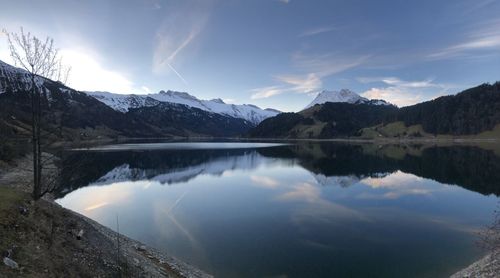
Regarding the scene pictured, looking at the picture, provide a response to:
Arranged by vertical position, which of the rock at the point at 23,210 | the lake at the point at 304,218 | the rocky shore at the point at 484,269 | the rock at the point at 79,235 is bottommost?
the lake at the point at 304,218

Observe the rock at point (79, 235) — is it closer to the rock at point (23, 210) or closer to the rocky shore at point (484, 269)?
the rock at point (23, 210)

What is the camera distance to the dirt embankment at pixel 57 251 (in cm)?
1650

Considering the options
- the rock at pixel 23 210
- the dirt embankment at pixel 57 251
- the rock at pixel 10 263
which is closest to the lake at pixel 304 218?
the dirt embankment at pixel 57 251

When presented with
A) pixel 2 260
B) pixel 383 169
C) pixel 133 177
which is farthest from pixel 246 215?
pixel 383 169

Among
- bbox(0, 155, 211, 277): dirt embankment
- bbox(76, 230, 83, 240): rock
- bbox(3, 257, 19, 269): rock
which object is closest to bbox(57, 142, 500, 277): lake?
bbox(0, 155, 211, 277): dirt embankment

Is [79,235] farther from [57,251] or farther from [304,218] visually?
[304,218]

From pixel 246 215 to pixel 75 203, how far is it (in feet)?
94.8

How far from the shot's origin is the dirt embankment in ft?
54.1

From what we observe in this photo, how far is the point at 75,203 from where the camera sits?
56.4 meters

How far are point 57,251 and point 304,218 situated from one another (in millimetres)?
30589

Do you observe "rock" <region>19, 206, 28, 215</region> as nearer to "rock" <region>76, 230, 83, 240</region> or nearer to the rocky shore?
Result: "rock" <region>76, 230, 83, 240</region>

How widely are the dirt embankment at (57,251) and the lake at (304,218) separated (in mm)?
6069

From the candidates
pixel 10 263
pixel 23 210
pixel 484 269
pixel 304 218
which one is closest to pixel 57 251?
pixel 10 263

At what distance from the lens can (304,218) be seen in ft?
145
